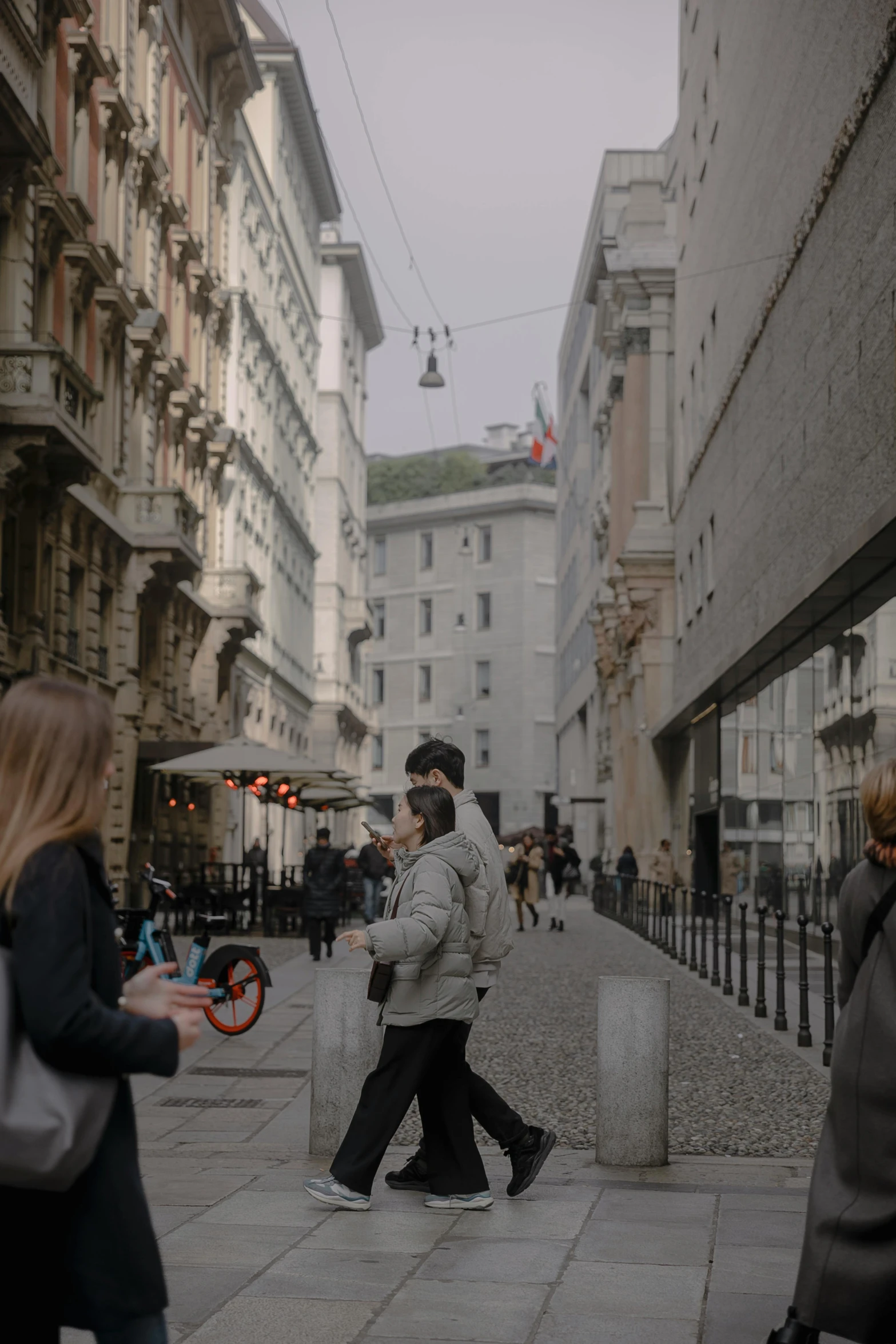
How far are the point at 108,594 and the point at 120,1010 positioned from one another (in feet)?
97.0

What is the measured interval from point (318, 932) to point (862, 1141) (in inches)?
704

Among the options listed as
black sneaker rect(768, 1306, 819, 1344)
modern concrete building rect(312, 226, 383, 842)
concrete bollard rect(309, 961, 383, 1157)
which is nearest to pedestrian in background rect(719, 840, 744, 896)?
concrete bollard rect(309, 961, 383, 1157)

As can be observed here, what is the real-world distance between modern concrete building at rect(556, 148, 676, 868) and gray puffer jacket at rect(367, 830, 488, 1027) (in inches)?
Answer: 1390

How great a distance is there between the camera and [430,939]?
22.6 ft

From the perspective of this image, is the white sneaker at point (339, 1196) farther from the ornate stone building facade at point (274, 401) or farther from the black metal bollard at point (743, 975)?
the ornate stone building facade at point (274, 401)

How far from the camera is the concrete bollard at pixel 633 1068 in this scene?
8.33m

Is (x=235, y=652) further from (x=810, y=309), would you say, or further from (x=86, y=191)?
(x=810, y=309)

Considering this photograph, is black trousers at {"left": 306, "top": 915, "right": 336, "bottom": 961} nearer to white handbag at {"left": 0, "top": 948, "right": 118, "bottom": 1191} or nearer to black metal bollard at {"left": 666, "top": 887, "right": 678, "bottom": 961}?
black metal bollard at {"left": 666, "top": 887, "right": 678, "bottom": 961}

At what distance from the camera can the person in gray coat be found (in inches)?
176

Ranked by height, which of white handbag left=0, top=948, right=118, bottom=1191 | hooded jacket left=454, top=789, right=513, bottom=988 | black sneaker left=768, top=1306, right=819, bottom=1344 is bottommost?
black sneaker left=768, top=1306, right=819, bottom=1344

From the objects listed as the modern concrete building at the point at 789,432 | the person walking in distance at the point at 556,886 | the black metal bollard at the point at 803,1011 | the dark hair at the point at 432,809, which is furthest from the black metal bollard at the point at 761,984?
the person walking in distance at the point at 556,886

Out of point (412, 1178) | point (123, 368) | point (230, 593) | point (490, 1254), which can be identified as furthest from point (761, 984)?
point (230, 593)

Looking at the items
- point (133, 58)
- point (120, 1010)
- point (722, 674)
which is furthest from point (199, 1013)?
point (133, 58)

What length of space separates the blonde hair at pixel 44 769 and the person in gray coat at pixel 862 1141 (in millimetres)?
2119
